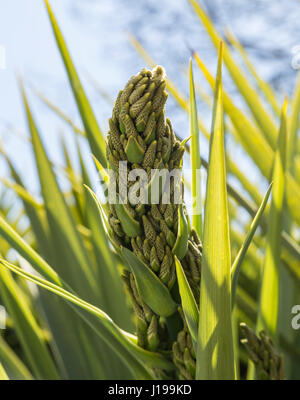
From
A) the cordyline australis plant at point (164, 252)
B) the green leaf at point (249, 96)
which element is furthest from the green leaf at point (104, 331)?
the green leaf at point (249, 96)

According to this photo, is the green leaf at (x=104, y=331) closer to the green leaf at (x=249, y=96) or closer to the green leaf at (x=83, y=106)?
the green leaf at (x=83, y=106)

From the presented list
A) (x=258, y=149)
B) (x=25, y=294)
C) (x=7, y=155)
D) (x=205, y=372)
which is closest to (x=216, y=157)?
(x=205, y=372)

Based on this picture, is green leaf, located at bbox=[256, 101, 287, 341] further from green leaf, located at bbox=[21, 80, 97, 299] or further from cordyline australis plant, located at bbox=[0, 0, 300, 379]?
green leaf, located at bbox=[21, 80, 97, 299]

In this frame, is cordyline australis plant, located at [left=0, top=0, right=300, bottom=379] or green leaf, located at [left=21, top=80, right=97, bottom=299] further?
green leaf, located at [left=21, top=80, right=97, bottom=299]

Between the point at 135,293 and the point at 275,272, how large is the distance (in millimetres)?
169

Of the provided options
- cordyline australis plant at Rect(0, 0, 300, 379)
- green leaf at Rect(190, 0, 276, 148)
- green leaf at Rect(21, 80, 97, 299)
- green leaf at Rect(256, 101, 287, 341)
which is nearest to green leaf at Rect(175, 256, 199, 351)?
cordyline australis plant at Rect(0, 0, 300, 379)

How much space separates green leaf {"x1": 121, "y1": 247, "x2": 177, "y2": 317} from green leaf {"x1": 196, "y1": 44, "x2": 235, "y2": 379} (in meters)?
0.03

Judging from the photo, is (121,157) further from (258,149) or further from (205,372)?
(258,149)

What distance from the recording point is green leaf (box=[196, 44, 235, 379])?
258mm

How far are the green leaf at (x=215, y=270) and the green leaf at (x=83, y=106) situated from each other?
0.64 ft

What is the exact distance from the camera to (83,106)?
18.0 inches

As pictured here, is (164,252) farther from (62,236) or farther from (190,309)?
(62,236)

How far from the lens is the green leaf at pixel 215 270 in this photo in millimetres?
258

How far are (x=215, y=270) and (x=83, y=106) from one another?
0.90 ft
